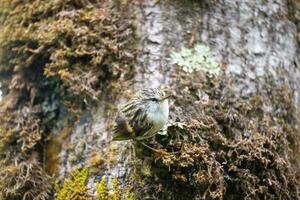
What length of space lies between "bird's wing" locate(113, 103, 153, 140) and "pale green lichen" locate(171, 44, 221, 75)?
0.43 meters

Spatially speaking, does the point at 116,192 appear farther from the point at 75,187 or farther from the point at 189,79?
the point at 189,79

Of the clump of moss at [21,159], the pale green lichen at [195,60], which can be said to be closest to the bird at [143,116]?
the pale green lichen at [195,60]

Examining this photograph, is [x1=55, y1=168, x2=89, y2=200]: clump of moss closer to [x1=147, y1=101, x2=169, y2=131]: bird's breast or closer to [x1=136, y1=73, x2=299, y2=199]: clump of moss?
[x1=136, y1=73, x2=299, y2=199]: clump of moss

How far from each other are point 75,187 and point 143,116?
47cm

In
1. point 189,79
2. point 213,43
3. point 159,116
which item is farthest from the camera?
point 213,43

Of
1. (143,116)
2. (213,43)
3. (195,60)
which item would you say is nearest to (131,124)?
(143,116)

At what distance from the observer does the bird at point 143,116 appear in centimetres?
224

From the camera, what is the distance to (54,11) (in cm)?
Answer: 292

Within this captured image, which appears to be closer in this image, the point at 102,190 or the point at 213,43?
the point at 102,190

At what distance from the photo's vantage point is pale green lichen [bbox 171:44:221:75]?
8.63 ft

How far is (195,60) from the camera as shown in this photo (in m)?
2.63

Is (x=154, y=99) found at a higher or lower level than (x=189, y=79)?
higher

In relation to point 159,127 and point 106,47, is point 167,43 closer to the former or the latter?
point 106,47

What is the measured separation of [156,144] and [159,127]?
12cm
